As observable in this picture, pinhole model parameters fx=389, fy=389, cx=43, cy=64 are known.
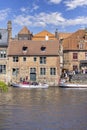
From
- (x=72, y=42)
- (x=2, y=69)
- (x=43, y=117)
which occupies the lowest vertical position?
(x=43, y=117)

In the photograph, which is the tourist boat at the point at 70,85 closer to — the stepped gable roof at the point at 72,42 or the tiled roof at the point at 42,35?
the stepped gable roof at the point at 72,42

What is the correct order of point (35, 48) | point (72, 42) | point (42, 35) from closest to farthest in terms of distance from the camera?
point (35, 48), point (72, 42), point (42, 35)

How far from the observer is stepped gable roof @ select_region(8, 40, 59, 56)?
85438mm

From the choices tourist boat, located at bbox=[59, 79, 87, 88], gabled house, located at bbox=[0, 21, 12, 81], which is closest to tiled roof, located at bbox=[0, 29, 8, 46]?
gabled house, located at bbox=[0, 21, 12, 81]

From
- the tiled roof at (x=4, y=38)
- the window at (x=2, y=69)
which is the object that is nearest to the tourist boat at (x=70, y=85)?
the window at (x=2, y=69)

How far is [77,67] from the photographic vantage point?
94438 mm

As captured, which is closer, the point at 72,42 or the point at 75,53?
the point at 75,53

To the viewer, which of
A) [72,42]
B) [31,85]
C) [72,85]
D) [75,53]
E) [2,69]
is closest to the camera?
[31,85]

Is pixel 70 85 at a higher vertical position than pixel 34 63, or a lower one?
lower

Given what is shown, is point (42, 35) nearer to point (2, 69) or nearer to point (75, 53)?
point (75, 53)

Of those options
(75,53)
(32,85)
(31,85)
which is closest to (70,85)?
(32,85)

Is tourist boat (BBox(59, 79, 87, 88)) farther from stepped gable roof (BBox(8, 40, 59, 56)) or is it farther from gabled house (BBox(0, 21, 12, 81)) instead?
gabled house (BBox(0, 21, 12, 81))

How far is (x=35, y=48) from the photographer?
86.4 m

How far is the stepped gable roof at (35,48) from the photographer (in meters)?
85.4
